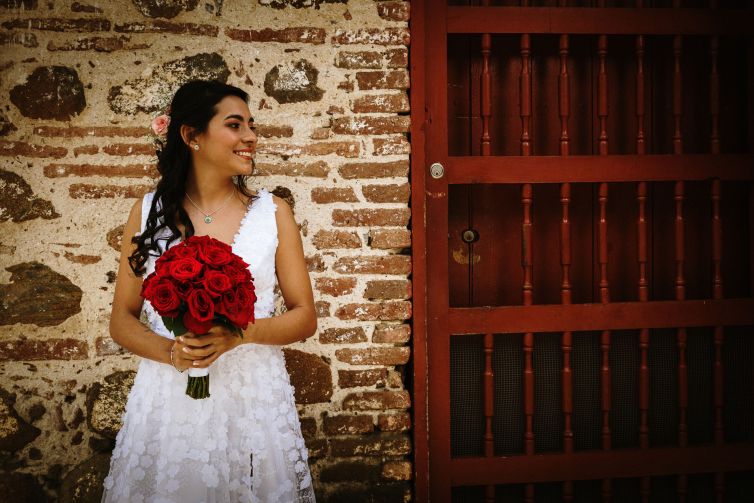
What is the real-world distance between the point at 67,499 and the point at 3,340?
2.47 ft

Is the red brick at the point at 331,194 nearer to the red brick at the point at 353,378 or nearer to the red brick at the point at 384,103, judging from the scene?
the red brick at the point at 384,103

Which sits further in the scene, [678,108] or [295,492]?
[678,108]

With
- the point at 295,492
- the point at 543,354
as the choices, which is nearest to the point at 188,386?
the point at 295,492

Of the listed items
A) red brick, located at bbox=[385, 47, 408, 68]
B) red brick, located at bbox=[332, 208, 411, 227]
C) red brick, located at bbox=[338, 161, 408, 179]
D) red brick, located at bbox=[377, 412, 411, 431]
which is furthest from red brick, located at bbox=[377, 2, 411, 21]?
red brick, located at bbox=[377, 412, 411, 431]

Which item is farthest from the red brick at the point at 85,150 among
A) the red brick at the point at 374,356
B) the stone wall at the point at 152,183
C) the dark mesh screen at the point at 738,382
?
the dark mesh screen at the point at 738,382

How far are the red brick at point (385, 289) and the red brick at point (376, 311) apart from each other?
0.03 m

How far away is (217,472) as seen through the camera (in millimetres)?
2102

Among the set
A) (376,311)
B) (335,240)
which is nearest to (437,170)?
(335,240)

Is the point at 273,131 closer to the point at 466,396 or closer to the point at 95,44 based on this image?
the point at 95,44

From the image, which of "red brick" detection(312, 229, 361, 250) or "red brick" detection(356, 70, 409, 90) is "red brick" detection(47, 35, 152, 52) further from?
"red brick" detection(312, 229, 361, 250)

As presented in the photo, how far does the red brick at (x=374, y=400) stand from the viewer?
2873 millimetres

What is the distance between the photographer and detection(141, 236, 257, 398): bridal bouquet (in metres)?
1.79

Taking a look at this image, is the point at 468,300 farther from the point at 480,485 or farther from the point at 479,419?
the point at 480,485

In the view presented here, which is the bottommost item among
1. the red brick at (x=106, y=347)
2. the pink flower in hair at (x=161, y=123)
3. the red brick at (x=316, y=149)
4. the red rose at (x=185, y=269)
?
the red brick at (x=106, y=347)
